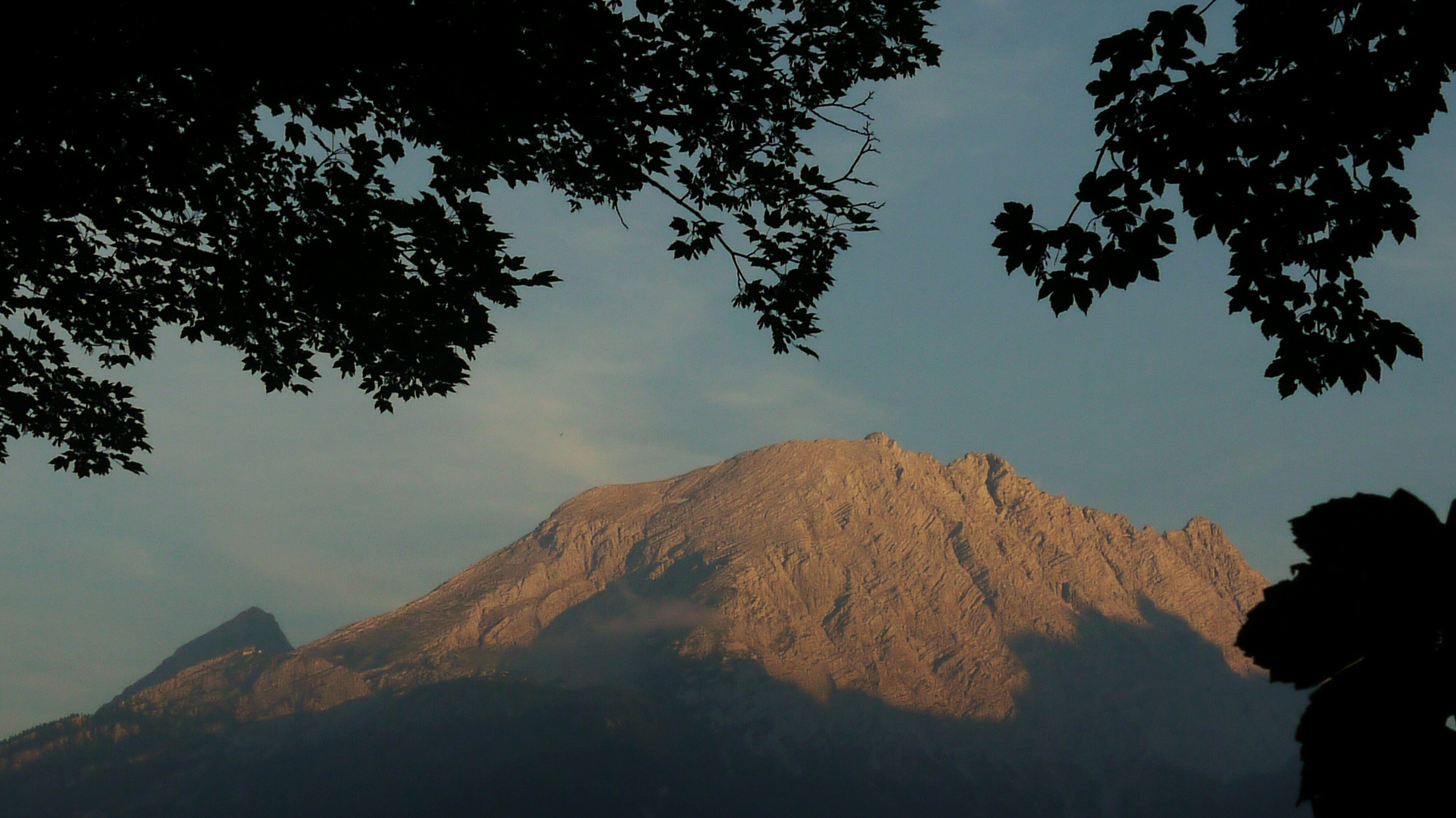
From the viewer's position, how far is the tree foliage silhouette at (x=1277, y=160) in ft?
25.0

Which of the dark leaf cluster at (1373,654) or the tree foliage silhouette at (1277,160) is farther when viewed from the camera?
the tree foliage silhouette at (1277,160)

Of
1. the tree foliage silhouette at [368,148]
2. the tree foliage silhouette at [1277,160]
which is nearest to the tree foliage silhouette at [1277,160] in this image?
the tree foliage silhouette at [1277,160]

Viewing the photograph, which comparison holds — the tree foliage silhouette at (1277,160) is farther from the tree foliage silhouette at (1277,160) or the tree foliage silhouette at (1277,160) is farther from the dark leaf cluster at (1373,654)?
the dark leaf cluster at (1373,654)

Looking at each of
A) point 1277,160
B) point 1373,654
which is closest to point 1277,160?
point 1277,160

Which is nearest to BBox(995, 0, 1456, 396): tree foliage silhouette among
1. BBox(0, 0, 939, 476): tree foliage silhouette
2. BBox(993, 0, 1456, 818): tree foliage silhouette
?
BBox(993, 0, 1456, 818): tree foliage silhouette

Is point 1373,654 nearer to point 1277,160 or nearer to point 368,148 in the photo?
point 1277,160

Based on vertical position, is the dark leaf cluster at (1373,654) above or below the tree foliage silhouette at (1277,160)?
below

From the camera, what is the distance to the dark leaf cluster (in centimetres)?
176

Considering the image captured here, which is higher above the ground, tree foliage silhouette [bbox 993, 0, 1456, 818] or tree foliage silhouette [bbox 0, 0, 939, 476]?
tree foliage silhouette [bbox 0, 0, 939, 476]

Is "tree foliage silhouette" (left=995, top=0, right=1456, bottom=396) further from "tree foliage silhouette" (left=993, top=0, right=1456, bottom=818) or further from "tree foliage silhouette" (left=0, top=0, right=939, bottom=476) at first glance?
"tree foliage silhouette" (left=0, top=0, right=939, bottom=476)

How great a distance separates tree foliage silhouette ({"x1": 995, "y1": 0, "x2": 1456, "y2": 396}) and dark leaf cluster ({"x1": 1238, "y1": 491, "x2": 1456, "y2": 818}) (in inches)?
278

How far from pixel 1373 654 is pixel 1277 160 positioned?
7576 millimetres

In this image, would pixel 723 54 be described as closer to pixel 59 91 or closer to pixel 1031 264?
pixel 1031 264

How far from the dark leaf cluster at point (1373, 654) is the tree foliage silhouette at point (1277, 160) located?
7.06 m
